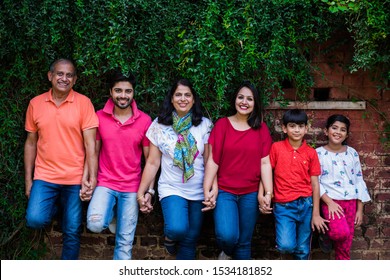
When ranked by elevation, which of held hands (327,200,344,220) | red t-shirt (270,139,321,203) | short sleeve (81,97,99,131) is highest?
short sleeve (81,97,99,131)

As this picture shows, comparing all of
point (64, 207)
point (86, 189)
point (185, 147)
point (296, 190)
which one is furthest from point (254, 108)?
point (64, 207)

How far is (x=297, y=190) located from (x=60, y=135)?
2.28 meters

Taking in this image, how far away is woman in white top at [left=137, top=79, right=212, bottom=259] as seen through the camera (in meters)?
4.25

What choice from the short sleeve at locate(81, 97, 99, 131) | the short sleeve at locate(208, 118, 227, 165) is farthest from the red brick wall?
the short sleeve at locate(81, 97, 99, 131)

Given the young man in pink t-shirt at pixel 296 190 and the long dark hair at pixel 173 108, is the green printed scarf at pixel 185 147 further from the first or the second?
the young man in pink t-shirt at pixel 296 190

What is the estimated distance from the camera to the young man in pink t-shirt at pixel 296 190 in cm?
425

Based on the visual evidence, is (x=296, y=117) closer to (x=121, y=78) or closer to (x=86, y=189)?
(x=121, y=78)

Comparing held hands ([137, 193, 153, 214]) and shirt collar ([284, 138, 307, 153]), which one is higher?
shirt collar ([284, 138, 307, 153])

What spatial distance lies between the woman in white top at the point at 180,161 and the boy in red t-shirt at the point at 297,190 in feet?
2.38

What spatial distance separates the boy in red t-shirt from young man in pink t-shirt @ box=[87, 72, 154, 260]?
1.24 metres

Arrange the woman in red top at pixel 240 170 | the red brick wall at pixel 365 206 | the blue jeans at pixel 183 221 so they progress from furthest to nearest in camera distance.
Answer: the red brick wall at pixel 365 206 < the woman in red top at pixel 240 170 < the blue jeans at pixel 183 221

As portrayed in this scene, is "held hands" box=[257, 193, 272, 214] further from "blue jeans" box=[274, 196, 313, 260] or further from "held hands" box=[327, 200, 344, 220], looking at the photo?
"held hands" box=[327, 200, 344, 220]

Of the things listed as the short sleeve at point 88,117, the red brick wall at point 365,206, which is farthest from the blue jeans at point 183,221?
the short sleeve at point 88,117

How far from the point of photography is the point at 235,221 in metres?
4.19
